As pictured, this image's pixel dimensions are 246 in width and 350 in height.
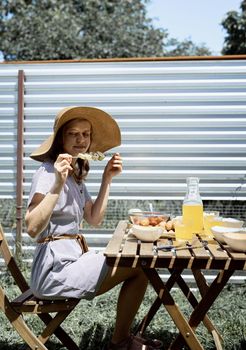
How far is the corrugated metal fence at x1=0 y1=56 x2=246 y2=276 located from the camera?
4.87 meters

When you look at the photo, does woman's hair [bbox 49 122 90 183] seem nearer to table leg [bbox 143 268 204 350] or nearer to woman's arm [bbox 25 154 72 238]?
woman's arm [bbox 25 154 72 238]

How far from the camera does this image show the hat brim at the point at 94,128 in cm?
302

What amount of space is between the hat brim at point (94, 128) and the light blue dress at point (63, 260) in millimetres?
119

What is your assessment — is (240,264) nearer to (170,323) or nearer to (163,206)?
(170,323)

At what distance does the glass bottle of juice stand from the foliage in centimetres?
1216

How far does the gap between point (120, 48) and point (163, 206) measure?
10968 mm

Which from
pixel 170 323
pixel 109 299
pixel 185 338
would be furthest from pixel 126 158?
pixel 185 338

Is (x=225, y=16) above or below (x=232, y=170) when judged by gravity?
above

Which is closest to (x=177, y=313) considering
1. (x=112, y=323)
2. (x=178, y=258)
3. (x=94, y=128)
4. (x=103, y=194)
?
(x=178, y=258)

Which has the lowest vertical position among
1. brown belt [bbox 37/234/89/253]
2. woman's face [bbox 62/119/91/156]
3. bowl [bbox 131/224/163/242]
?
brown belt [bbox 37/234/89/253]

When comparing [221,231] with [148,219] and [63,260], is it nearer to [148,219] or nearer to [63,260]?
[148,219]

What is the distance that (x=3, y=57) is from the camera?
51.6ft

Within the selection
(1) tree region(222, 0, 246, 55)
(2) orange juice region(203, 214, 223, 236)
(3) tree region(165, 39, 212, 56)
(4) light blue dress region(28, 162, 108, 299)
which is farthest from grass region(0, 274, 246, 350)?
(3) tree region(165, 39, 212, 56)

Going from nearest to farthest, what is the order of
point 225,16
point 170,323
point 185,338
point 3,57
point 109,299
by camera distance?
point 185,338 → point 170,323 → point 109,299 → point 225,16 → point 3,57
